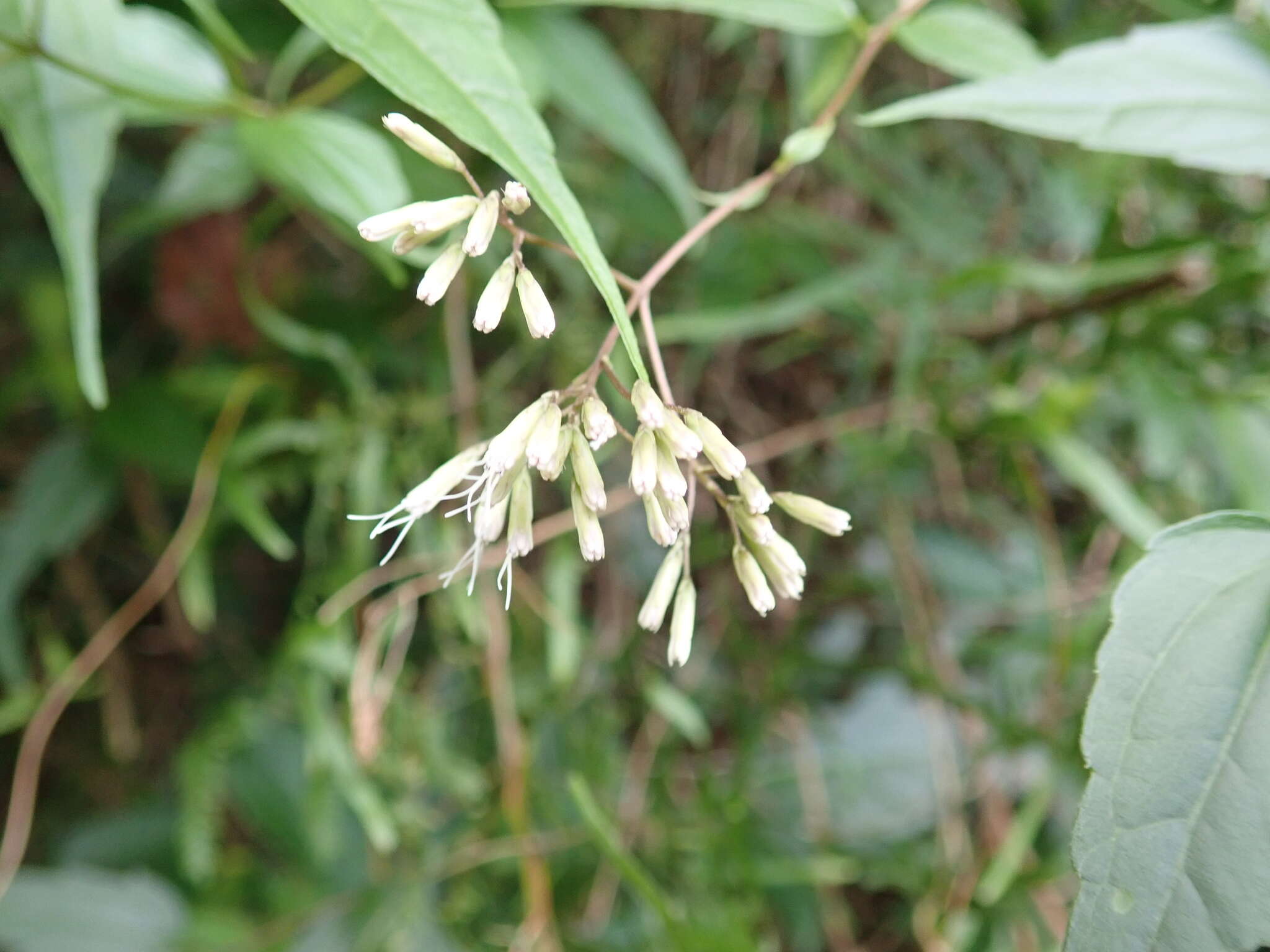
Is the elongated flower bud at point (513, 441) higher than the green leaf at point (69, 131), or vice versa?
the green leaf at point (69, 131)

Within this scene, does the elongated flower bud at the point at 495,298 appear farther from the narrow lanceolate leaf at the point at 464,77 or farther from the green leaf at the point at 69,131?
the green leaf at the point at 69,131

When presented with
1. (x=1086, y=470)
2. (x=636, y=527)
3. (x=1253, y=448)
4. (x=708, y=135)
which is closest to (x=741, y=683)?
(x=636, y=527)

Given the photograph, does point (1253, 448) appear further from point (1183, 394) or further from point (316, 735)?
point (316, 735)

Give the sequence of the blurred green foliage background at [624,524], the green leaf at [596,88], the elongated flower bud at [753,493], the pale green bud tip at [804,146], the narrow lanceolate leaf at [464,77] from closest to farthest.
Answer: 1. the narrow lanceolate leaf at [464,77]
2. the elongated flower bud at [753,493]
3. the pale green bud tip at [804,146]
4. the green leaf at [596,88]
5. the blurred green foliage background at [624,524]

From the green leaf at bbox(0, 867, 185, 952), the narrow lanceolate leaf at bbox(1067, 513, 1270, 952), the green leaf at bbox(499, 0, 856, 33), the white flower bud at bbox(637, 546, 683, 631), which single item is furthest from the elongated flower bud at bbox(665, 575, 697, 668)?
the green leaf at bbox(0, 867, 185, 952)

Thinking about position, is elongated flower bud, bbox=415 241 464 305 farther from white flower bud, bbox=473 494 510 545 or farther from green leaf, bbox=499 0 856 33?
green leaf, bbox=499 0 856 33

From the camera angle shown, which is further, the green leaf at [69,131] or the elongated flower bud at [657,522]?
the green leaf at [69,131]

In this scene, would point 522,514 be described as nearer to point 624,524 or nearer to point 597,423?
point 597,423

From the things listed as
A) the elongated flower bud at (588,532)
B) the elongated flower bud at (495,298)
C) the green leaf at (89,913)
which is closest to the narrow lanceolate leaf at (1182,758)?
the elongated flower bud at (588,532)
